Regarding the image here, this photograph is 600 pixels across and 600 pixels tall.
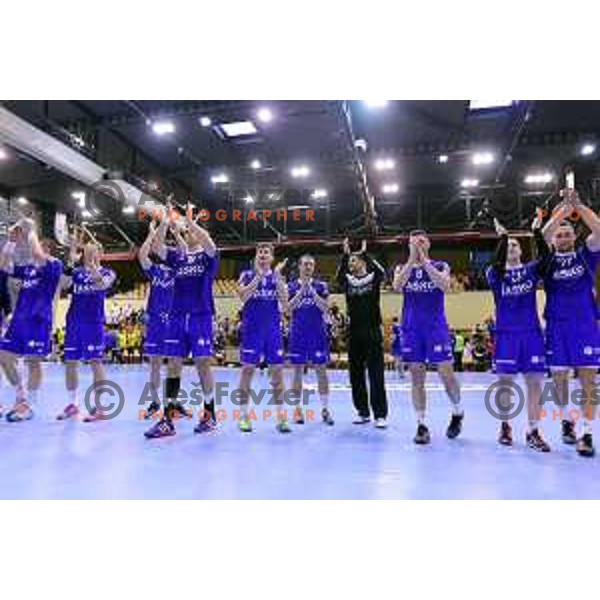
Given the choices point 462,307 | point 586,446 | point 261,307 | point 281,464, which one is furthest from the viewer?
point 462,307

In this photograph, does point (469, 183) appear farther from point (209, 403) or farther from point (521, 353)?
point (209, 403)

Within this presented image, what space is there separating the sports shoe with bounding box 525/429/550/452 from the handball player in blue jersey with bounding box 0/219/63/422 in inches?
176

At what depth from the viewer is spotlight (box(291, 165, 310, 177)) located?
14370 millimetres

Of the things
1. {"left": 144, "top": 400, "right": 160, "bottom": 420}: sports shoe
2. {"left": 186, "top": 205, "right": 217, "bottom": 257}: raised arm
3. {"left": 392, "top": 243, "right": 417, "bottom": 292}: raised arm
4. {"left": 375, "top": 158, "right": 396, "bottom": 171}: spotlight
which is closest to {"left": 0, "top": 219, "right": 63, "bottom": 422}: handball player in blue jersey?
{"left": 144, "top": 400, "right": 160, "bottom": 420}: sports shoe

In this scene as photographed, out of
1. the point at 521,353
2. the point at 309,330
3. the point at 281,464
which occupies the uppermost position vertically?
the point at 309,330

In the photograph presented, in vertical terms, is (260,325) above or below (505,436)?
above

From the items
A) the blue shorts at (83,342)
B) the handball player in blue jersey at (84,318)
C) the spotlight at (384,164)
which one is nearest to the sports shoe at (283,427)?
the handball player in blue jersey at (84,318)

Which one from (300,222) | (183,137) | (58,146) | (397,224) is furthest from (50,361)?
(397,224)

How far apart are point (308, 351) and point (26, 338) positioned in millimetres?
2802

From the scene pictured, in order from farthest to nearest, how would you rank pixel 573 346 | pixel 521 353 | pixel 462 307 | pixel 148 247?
pixel 462 307 < pixel 148 247 < pixel 521 353 < pixel 573 346

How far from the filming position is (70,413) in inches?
202

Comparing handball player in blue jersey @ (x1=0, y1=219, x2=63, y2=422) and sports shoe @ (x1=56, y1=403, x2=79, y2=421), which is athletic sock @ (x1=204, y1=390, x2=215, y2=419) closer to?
sports shoe @ (x1=56, y1=403, x2=79, y2=421)

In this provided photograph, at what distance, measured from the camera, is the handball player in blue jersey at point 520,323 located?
3920 mm

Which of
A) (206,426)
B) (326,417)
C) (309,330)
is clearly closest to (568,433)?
(326,417)
